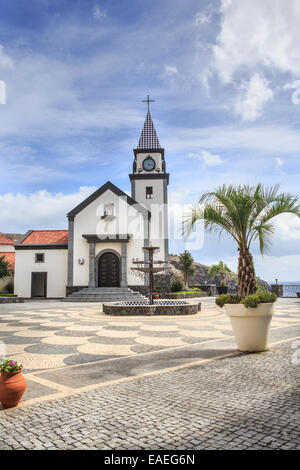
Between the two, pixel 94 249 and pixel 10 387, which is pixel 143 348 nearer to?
pixel 10 387

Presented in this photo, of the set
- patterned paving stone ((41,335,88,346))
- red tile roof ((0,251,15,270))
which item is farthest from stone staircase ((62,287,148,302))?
patterned paving stone ((41,335,88,346))

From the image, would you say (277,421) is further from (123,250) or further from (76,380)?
(123,250)

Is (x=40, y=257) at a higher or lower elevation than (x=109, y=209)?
lower

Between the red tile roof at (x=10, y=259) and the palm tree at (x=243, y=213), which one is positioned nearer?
the palm tree at (x=243, y=213)

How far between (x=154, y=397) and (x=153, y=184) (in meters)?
28.5

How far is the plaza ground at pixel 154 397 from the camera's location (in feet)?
10.4

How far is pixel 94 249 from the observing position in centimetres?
2762

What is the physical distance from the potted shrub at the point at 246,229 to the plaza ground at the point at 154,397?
502 millimetres

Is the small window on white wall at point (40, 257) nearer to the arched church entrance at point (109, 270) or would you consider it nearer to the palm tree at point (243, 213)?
the arched church entrance at point (109, 270)

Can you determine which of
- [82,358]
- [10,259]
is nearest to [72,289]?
[10,259]

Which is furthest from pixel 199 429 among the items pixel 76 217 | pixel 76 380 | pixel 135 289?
pixel 76 217

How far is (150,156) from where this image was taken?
32750 mm

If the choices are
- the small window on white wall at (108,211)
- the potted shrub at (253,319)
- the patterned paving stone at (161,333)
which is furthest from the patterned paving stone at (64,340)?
the small window on white wall at (108,211)
